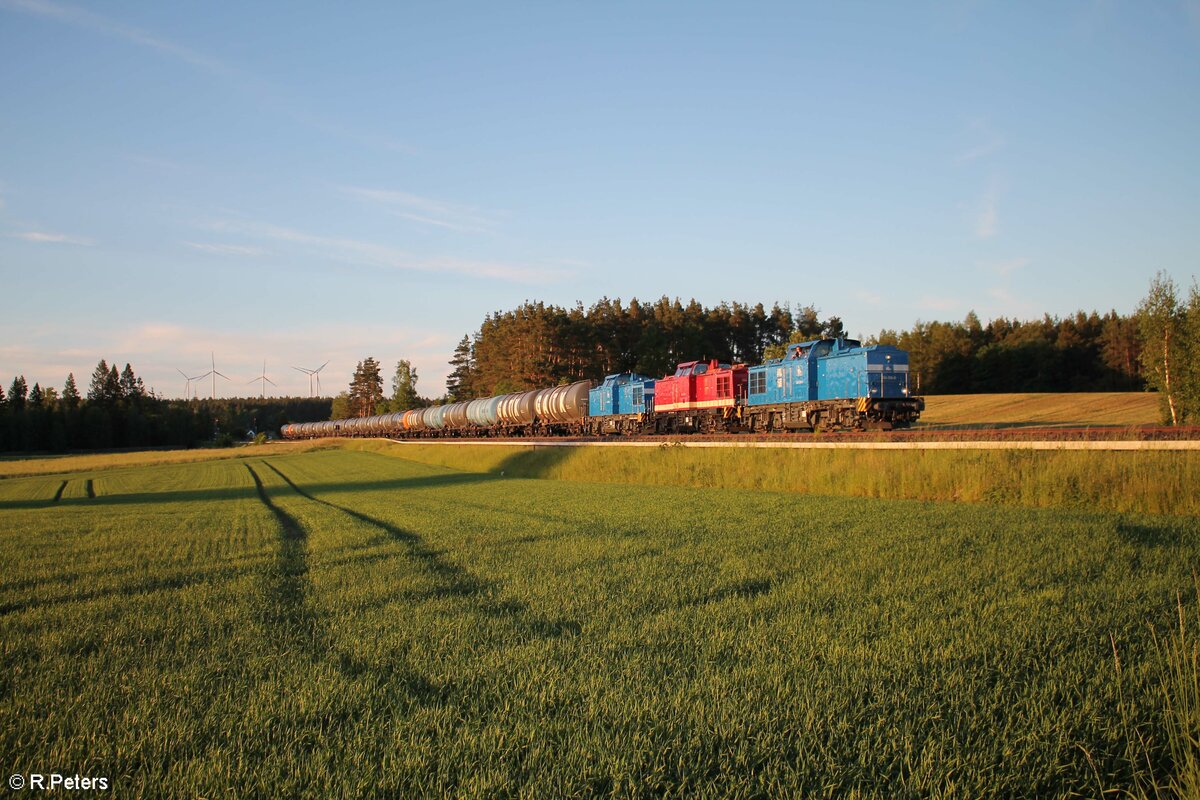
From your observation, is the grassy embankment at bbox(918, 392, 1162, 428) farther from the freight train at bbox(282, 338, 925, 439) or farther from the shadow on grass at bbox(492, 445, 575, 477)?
the shadow on grass at bbox(492, 445, 575, 477)

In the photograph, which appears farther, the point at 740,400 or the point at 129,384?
the point at 129,384

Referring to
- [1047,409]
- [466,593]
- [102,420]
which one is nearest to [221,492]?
[466,593]

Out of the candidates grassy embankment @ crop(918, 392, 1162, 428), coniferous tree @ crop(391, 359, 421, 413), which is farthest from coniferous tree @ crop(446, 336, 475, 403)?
grassy embankment @ crop(918, 392, 1162, 428)

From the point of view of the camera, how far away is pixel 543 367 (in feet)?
280

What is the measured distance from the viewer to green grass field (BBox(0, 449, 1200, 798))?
3.94m

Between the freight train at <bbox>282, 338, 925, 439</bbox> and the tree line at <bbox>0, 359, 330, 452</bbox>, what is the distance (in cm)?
8808

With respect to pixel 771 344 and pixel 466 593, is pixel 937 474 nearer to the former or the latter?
pixel 466 593

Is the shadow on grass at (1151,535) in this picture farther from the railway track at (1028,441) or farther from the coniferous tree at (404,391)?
the coniferous tree at (404,391)

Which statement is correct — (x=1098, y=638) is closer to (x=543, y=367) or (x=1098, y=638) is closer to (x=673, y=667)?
(x=673, y=667)

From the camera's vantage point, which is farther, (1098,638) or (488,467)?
(488,467)

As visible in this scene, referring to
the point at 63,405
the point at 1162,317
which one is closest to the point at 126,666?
the point at 1162,317

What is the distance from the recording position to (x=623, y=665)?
5.48 m

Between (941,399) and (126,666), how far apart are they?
234 ft

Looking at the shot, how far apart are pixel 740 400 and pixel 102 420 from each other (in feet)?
397
